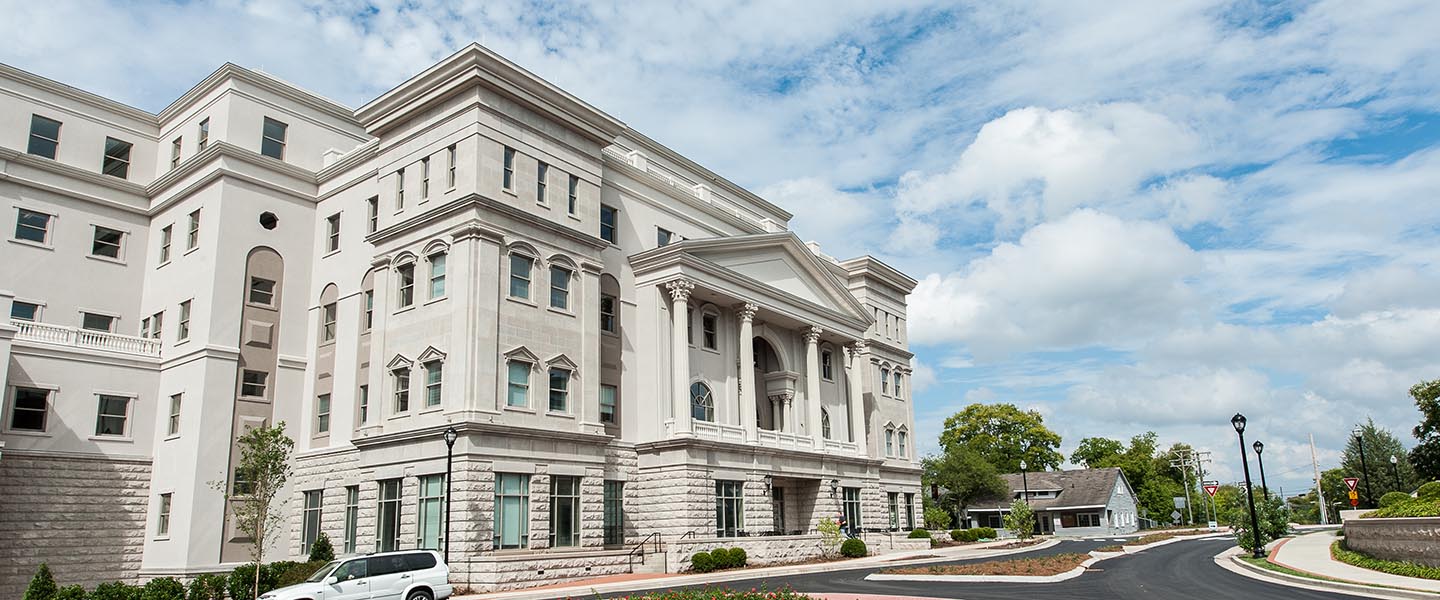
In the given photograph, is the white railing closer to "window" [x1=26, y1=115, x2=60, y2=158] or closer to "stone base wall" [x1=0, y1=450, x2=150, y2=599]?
"stone base wall" [x1=0, y1=450, x2=150, y2=599]

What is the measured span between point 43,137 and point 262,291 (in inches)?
469

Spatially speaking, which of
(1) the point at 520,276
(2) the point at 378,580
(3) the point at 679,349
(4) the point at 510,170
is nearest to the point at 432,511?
(1) the point at 520,276

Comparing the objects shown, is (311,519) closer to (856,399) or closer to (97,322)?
(97,322)

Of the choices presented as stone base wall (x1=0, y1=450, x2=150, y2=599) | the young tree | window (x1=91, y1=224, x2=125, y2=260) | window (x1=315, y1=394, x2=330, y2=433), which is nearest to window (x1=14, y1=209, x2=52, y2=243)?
window (x1=91, y1=224, x2=125, y2=260)

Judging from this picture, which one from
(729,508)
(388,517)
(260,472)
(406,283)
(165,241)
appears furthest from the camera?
(165,241)

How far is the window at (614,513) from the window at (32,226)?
26.1 meters

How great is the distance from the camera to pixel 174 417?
3953 cm

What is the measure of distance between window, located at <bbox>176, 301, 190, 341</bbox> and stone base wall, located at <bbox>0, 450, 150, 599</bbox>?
5328 millimetres

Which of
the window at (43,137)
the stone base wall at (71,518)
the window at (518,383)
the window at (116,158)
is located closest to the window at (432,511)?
the window at (518,383)

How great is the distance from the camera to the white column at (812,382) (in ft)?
159

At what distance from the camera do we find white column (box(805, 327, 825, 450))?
159 ft

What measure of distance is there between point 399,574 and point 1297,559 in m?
27.8

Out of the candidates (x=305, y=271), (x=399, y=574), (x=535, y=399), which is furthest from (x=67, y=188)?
(x=399, y=574)

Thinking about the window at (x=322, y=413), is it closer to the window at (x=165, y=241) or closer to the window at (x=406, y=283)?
the window at (x=406, y=283)
